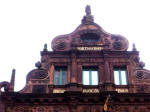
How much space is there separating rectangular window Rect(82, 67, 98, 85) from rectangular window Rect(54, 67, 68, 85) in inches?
52.8

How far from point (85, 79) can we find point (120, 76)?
8.47ft

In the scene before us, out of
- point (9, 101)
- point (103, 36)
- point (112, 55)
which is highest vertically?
point (103, 36)

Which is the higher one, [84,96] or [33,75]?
[33,75]

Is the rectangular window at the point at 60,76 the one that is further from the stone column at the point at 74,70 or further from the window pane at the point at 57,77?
the stone column at the point at 74,70

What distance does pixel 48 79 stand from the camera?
2111 centimetres

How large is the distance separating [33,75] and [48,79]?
1131 millimetres

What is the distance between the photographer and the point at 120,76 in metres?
21.5

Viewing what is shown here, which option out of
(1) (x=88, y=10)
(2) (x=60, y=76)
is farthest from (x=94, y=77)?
(1) (x=88, y=10)

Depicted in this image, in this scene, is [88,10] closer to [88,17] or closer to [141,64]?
[88,17]

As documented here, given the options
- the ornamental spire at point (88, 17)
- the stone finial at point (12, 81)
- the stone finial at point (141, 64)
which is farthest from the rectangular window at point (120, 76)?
the stone finial at point (12, 81)

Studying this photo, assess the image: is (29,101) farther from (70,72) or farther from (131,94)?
(131,94)

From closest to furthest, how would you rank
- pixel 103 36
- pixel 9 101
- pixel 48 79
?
1. pixel 9 101
2. pixel 48 79
3. pixel 103 36

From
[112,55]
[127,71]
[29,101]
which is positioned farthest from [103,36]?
[29,101]

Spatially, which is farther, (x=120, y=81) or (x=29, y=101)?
(x=120, y=81)
